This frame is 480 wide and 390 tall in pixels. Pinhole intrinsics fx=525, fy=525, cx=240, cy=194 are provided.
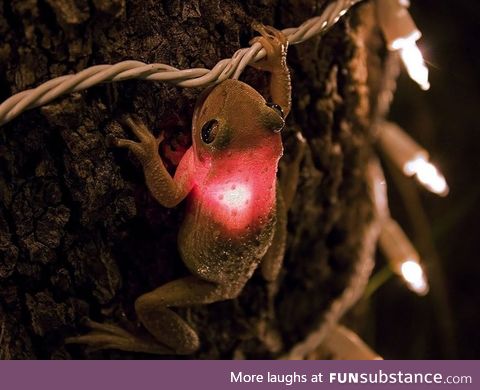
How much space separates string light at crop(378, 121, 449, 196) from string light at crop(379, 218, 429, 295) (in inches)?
5.3

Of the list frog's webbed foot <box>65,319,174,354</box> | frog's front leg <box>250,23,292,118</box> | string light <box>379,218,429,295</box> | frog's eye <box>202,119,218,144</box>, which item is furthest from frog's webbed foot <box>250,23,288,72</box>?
string light <box>379,218,429,295</box>

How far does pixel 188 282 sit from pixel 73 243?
182mm

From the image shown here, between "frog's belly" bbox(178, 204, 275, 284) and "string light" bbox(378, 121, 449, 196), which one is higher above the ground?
"frog's belly" bbox(178, 204, 275, 284)

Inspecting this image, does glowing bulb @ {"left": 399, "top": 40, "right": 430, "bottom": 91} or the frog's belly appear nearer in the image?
the frog's belly

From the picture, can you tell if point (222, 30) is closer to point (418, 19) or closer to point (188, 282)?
point (188, 282)

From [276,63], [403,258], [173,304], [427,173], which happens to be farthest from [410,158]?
[173,304]

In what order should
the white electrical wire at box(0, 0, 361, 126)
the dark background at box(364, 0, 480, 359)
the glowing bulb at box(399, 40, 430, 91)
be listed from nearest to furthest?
the white electrical wire at box(0, 0, 361, 126) → the glowing bulb at box(399, 40, 430, 91) → the dark background at box(364, 0, 480, 359)

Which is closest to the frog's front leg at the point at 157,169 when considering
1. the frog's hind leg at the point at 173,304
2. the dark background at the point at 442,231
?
the frog's hind leg at the point at 173,304

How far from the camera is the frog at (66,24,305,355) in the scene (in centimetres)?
69

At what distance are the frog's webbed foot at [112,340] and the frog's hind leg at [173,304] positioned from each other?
0.07 feet

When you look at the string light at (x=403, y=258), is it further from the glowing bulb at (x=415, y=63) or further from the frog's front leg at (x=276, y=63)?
the frog's front leg at (x=276, y=63)

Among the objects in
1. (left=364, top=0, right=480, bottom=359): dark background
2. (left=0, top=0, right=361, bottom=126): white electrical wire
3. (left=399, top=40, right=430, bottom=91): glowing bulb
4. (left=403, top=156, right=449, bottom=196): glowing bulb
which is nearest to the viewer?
(left=0, top=0, right=361, bottom=126): white electrical wire

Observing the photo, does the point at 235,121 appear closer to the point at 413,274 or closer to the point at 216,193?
the point at 216,193

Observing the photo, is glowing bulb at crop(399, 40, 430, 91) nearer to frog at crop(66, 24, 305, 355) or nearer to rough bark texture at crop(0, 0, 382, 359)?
rough bark texture at crop(0, 0, 382, 359)
